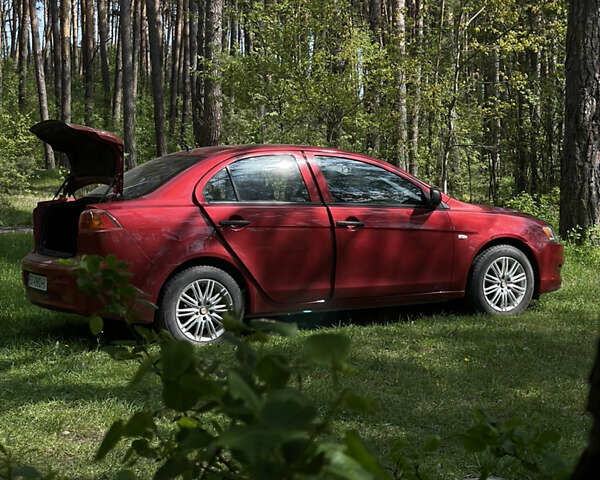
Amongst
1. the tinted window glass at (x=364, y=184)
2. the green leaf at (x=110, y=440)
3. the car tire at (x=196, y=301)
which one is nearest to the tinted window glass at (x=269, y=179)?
the tinted window glass at (x=364, y=184)

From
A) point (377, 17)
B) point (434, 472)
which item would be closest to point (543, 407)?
point (434, 472)

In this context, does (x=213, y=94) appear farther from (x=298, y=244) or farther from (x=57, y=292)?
(x=57, y=292)

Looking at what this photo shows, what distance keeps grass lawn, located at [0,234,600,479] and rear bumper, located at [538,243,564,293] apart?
26 cm

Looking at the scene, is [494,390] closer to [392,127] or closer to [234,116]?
[392,127]

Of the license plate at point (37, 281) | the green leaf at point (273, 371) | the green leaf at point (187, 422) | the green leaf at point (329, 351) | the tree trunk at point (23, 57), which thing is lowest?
the license plate at point (37, 281)

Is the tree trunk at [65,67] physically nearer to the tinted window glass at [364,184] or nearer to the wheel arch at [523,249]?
the tinted window glass at [364,184]

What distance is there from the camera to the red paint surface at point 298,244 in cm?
612

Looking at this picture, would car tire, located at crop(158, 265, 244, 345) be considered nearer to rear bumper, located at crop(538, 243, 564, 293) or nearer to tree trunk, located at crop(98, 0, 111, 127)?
rear bumper, located at crop(538, 243, 564, 293)

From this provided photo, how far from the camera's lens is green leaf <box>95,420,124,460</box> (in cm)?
129

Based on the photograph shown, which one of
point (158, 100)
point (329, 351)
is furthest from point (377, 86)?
point (158, 100)

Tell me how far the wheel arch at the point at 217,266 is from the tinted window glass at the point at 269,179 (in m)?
0.56

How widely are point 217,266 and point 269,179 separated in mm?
895

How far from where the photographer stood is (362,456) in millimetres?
891

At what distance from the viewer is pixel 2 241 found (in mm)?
12586
